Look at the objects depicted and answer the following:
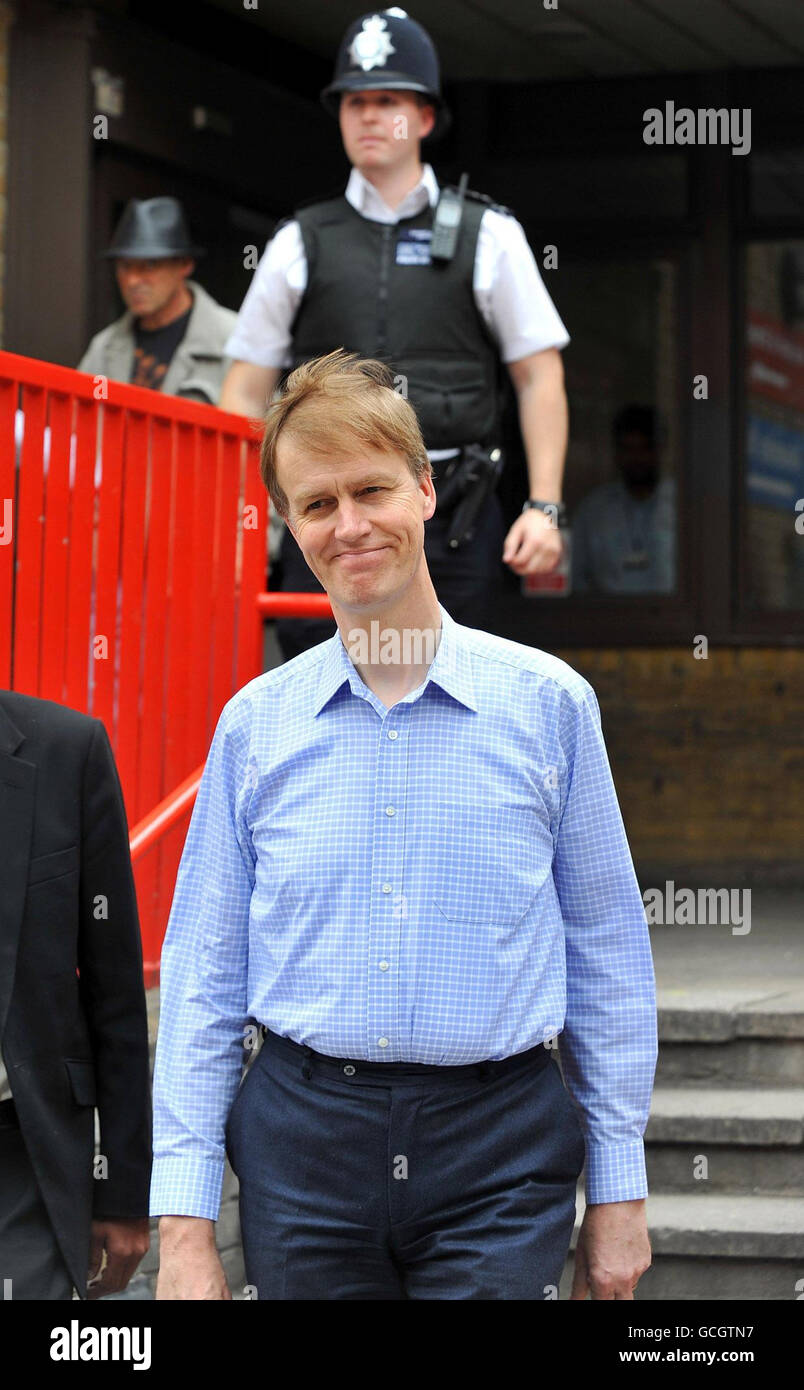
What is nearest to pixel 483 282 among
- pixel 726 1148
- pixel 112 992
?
pixel 726 1148

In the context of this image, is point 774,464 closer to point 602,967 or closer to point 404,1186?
point 602,967

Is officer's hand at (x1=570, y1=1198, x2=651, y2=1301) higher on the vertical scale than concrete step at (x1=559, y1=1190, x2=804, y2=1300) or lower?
higher

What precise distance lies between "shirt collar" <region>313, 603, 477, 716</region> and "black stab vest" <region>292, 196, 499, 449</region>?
1.91 meters

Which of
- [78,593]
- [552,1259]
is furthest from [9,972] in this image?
[78,593]

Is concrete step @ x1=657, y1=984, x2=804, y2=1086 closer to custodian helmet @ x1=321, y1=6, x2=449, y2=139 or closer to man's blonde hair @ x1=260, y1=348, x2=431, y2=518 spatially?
custodian helmet @ x1=321, y1=6, x2=449, y2=139

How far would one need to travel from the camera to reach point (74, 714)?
2811mm

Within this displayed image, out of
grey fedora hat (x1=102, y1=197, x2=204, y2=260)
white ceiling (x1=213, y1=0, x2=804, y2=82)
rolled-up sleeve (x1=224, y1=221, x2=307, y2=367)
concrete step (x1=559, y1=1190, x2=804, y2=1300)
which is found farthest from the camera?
white ceiling (x1=213, y1=0, x2=804, y2=82)

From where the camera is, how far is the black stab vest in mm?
4438

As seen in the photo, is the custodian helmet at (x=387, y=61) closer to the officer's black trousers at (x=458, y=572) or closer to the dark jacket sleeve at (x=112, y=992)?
the officer's black trousers at (x=458, y=572)

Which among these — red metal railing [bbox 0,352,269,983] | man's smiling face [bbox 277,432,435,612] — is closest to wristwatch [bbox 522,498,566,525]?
red metal railing [bbox 0,352,269,983]

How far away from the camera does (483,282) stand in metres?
4.48

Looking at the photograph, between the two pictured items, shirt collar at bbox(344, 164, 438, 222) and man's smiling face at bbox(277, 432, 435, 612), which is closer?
man's smiling face at bbox(277, 432, 435, 612)

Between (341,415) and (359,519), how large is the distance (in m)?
0.14

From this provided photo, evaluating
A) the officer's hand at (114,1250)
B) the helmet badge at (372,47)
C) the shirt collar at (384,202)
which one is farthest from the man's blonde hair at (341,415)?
the helmet badge at (372,47)
